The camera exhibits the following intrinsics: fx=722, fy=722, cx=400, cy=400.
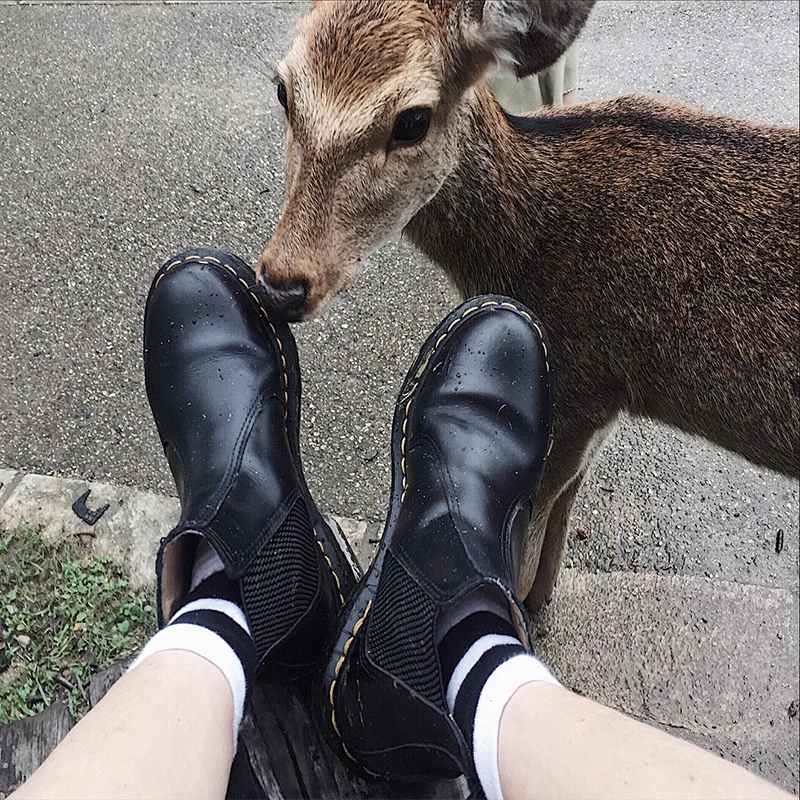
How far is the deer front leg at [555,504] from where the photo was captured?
2.32 m

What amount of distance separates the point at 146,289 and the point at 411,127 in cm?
205

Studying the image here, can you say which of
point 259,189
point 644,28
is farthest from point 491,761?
point 644,28

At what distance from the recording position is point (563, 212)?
2154mm

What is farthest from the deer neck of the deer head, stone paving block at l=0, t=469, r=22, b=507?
stone paving block at l=0, t=469, r=22, b=507

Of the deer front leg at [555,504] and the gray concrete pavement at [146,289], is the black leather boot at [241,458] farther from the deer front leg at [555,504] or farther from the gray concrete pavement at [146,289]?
the gray concrete pavement at [146,289]

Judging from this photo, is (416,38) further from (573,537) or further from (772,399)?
(573,537)

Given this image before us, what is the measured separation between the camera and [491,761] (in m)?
1.42

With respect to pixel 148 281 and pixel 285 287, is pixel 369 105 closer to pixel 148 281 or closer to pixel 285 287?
pixel 285 287

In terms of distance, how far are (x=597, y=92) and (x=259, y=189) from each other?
2.29m

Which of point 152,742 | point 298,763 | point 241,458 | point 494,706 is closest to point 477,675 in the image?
point 494,706

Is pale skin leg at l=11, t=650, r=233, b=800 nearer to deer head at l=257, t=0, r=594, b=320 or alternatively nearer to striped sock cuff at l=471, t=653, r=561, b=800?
striped sock cuff at l=471, t=653, r=561, b=800

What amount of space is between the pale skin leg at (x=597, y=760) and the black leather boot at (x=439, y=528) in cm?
17

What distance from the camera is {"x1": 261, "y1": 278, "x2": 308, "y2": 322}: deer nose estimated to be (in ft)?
6.06

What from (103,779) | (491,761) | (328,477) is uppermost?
(103,779)
